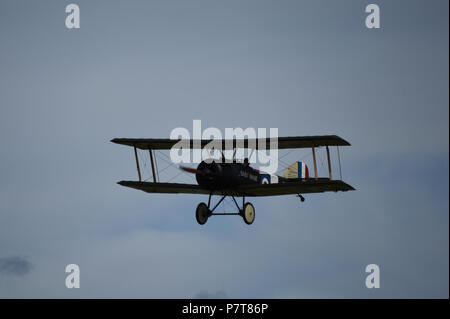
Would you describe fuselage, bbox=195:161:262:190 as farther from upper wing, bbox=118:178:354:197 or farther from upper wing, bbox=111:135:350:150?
upper wing, bbox=111:135:350:150

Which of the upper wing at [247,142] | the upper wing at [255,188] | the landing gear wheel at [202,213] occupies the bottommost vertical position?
the landing gear wheel at [202,213]

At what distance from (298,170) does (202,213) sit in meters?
7.40

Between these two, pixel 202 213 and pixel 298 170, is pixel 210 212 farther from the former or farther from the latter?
pixel 298 170

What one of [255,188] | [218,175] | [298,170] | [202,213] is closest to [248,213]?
[255,188]

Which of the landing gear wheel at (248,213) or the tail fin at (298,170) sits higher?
the tail fin at (298,170)

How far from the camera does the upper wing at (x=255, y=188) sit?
20.9 m

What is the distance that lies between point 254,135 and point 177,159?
3.00 metres

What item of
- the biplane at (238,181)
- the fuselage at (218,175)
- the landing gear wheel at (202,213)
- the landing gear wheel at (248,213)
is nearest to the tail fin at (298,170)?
the biplane at (238,181)

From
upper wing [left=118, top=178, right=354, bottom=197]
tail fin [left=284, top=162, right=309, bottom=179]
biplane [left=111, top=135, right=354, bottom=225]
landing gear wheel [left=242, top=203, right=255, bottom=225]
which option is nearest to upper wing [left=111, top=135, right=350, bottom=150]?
biplane [left=111, top=135, right=354, bottom=225]

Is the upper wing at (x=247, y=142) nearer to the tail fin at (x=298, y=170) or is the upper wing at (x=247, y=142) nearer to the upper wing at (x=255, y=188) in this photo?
the upper wing at (x=255, y=188)

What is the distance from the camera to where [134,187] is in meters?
22.9

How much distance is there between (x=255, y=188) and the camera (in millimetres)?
21984
